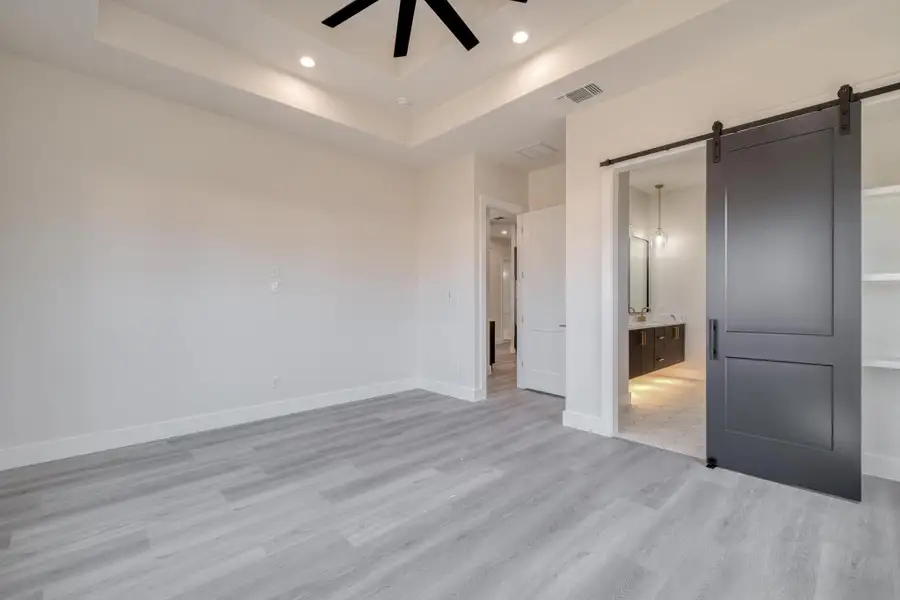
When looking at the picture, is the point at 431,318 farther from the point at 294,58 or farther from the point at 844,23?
the point at 844,23

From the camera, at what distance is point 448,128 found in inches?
175

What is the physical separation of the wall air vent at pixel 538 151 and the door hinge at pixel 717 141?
2.02 m

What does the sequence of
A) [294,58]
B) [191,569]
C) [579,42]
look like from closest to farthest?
[191,569] → [579,42] → [294,58]

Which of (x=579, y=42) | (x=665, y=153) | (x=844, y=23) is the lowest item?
(x=665, y=153)

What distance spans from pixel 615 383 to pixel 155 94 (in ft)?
15.8

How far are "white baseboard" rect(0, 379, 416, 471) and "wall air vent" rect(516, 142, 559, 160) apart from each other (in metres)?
3.46

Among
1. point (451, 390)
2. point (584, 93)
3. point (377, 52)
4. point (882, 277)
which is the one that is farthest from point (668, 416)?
point (377, 52)

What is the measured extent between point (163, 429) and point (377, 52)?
3.89 metres

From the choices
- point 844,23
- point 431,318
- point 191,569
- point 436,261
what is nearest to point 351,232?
point 436,261

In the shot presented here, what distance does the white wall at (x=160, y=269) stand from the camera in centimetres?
316

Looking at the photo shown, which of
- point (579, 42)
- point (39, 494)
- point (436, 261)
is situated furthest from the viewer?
point (436, 261)

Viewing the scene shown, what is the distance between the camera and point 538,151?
5.05 meters

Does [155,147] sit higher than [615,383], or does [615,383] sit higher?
[155,147]

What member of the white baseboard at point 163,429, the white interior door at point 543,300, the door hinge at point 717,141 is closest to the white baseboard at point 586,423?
the white interior door at point 543,300
